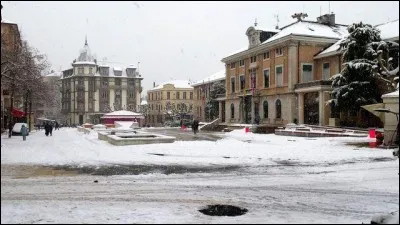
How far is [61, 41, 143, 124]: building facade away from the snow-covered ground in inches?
1871

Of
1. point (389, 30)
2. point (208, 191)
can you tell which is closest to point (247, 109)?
point (389, 30)

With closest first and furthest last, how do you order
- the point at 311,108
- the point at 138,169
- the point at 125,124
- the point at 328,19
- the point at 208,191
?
1. the point at 208,191
2. the point at 138,169
3. the point at 311,108
4. the point at 125,124
5. the point at 328,19

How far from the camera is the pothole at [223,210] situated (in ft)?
26.6

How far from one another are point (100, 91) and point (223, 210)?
68.7 m

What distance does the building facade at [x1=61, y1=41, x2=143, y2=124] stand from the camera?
6462 centimetres

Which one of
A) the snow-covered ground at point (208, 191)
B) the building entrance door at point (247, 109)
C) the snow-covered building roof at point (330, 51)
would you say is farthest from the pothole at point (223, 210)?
the building entrance door at point (247, 109)

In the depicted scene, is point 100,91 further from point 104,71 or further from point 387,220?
point 387,220

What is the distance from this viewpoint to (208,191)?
10797 mm

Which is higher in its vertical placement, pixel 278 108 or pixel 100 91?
pixel 100 91

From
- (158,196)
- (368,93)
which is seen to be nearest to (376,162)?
(158,196)

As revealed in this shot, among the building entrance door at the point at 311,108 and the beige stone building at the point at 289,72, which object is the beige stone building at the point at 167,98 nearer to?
the beige stone building at the point at 289,72

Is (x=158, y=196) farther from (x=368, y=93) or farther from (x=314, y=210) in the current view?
(x=368, y=93)

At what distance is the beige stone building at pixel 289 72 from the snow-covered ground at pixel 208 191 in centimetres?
2752

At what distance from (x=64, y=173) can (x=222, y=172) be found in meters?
5.26
